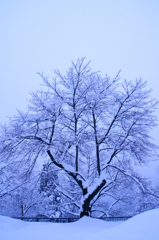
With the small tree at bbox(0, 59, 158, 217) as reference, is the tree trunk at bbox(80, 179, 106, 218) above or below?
below

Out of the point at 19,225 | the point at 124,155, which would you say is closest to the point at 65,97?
the point at 124,155

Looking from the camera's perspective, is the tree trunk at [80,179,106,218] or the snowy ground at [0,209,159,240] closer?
the snowy ground at [0,209,159,240]

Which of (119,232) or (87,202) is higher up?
(87,202)

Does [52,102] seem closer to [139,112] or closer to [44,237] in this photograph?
[139,112]

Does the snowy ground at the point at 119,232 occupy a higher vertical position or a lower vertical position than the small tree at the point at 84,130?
lower

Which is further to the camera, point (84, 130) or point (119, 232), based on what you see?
point (84, 130)

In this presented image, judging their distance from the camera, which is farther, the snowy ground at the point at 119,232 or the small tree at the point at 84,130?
the small tree at the point at 84,130

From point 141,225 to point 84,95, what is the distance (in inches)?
275

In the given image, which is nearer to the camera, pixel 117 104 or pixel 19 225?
pixel 19 225

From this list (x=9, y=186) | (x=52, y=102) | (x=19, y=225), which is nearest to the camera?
(x=19, y=225)

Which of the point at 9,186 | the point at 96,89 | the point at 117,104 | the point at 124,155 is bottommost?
the point at 9,186

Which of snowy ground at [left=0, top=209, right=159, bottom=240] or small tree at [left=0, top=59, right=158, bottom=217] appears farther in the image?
small tree at [left=0, top=59, right=158, bottom=217]

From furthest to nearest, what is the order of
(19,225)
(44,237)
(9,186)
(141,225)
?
(9,186), (19,225), (44,237), (141,225)

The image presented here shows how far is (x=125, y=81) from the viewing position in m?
8.38
